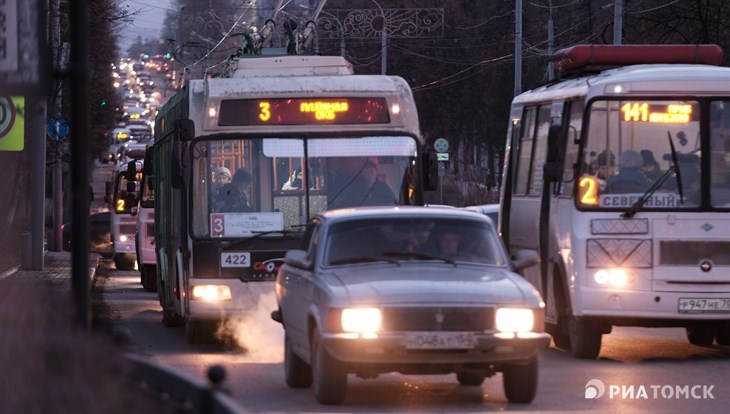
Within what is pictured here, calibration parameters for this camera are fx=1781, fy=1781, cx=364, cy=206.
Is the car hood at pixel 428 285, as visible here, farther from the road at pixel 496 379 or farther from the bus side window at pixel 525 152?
the bus side window at pixel 525 152

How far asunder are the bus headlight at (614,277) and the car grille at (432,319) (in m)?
5.00

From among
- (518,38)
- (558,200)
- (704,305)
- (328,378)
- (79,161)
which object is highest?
(518,38)

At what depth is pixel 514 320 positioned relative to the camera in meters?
12.6

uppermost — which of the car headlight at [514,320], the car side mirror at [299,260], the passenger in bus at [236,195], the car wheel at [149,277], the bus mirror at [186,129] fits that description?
the bus mirror at [186,129]

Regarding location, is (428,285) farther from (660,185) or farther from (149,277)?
(149,277)

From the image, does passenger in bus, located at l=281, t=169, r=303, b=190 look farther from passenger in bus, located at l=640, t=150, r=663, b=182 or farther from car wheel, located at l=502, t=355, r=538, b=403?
car wheel, located at l=502, t=355, r=538, b=403

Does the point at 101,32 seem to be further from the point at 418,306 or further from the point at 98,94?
the point at 418,306

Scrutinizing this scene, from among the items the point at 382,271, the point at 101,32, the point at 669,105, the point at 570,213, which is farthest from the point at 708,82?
the point at 101,32

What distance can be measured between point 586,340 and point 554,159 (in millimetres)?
1884

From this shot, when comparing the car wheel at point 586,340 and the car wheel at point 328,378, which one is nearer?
the car wheel at point 328,378

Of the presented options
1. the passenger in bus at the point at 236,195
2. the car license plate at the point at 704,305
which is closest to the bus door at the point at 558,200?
the car license plate at the point at 704,305

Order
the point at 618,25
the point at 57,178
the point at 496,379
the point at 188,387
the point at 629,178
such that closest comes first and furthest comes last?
1. the point at 188,387
2. the point at 496,379
3. the point at 629,178
4. the point at 618,25
5. the point at 57,178

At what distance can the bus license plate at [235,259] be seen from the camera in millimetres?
18125

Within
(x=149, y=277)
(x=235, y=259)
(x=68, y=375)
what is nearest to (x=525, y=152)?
(x=235, y=259)
